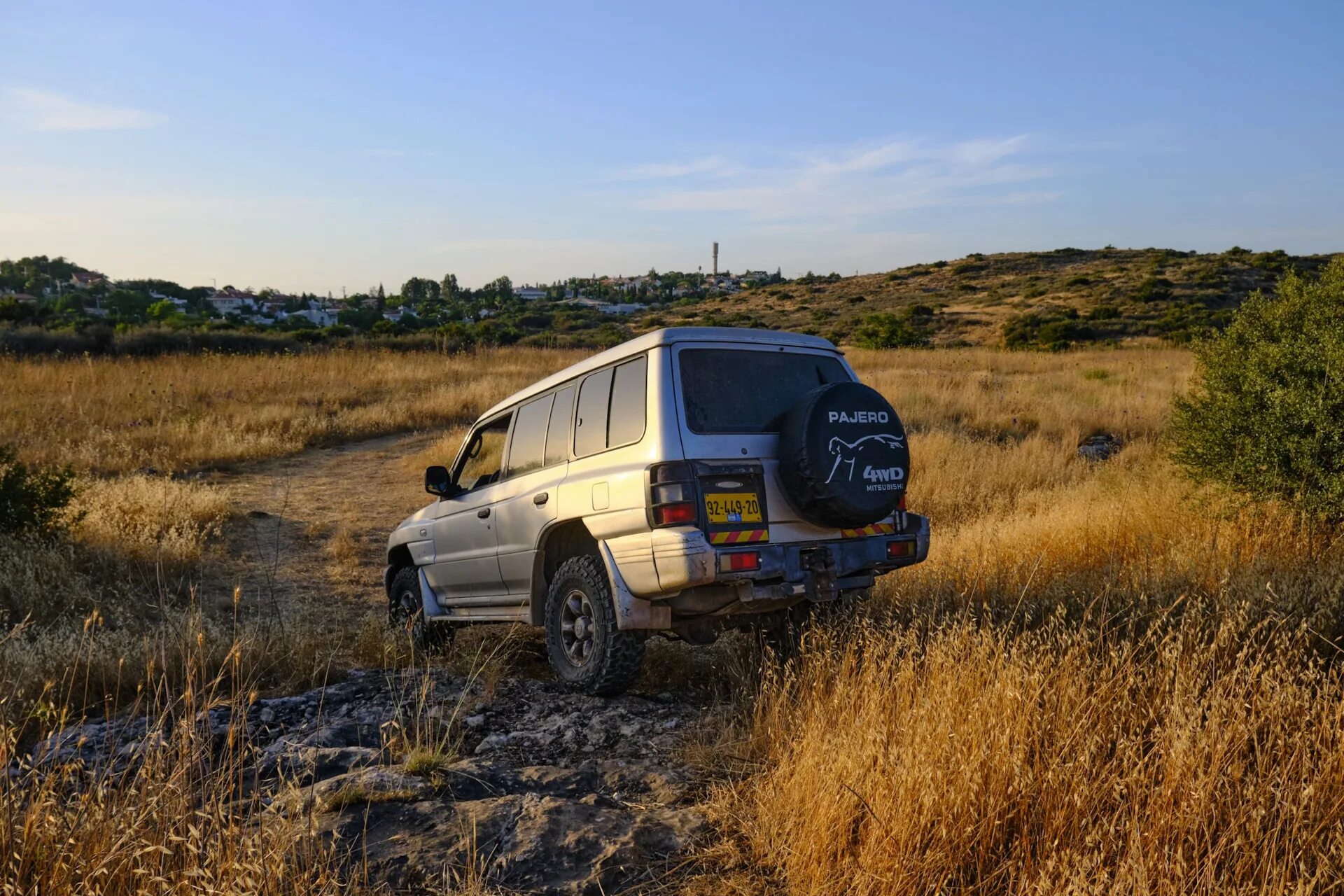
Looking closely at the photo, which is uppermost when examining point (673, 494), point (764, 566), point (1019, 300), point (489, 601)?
point (1019, 300)

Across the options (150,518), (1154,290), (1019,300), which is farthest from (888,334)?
(150,518)

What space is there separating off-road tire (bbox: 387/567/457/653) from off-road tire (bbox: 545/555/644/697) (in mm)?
1780

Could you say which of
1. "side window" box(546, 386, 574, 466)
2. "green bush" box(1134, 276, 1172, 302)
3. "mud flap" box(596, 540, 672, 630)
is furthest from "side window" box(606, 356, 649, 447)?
"green bush" box(1134, 276, 1172, 302)

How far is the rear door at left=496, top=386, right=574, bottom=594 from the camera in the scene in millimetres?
5320

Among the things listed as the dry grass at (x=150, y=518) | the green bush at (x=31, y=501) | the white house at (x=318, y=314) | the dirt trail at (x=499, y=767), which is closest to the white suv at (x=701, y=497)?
the dirt trail at (x=499, y=767)

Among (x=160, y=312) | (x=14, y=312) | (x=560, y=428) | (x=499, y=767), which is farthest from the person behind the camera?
(x=160, y=312)

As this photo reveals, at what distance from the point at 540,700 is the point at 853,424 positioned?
2.34m

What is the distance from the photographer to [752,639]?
18.6 feet

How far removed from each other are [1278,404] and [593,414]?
5954 millimetres

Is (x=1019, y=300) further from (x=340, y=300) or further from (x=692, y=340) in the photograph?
(x=340, y=300)

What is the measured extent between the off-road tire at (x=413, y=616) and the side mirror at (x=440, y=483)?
0.93m

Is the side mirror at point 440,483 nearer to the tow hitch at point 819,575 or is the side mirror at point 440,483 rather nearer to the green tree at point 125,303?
the tow hitch at point 819,575

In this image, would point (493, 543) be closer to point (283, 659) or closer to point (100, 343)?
point (283, 659)

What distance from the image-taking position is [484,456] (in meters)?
6.45
